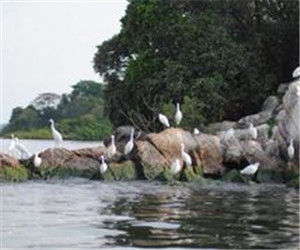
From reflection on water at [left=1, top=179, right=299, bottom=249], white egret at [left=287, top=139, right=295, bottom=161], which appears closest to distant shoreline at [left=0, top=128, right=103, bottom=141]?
white egret at [left=287, top=139, right=295, bottom=161]

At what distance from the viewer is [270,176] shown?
2775 cm

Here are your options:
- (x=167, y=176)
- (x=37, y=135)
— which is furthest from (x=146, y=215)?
(x=37, y=135)

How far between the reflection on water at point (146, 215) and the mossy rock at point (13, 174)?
144 centimetres

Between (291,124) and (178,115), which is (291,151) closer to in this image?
(291,124)

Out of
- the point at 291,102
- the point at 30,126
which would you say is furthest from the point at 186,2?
the point at 30,126

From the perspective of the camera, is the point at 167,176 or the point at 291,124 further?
the point at 291,124

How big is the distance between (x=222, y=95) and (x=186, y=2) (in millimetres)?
5220

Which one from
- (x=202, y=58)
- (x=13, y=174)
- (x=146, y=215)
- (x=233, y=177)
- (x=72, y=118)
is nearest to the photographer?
(x=146, y=215)

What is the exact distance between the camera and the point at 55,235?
1462cm

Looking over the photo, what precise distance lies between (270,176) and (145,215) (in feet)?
34.6

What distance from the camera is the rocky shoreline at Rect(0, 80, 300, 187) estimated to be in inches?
1081

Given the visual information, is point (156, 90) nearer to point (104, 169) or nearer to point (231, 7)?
point (231, 7)

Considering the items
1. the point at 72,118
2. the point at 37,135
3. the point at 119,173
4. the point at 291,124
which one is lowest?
the point at 119,173

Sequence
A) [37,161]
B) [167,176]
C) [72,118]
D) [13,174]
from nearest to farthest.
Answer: [13,174] < [167,176] < [37,161] < [72,118]
